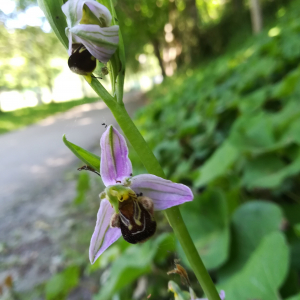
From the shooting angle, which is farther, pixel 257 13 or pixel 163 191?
pixel 257 13

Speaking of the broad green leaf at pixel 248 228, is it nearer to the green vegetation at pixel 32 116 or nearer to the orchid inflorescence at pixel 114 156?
the orchid inflorescence at pixel 114 156

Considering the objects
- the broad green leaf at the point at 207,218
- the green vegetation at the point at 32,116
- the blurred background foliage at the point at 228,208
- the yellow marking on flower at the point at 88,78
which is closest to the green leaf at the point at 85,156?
the yellow marking on flower at the point at 88,78

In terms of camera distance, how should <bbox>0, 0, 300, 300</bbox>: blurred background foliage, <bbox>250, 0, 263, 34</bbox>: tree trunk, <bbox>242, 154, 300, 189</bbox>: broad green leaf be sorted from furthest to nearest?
<bbox>250, 0, 263, 34</bbox>: tree trunk
<bbox>242, 154, 300, 189</bbox>: broad green leaf
<bbox>0, 0, 300, 300</bbox>: blurred background foliage

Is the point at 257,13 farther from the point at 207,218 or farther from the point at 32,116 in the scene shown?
the point at 32,116

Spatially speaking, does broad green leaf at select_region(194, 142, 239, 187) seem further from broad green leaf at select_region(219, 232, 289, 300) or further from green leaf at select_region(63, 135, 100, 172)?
green leaf at select_region(63, 135, 100, 172)

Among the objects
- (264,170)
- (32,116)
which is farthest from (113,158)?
(32,116)

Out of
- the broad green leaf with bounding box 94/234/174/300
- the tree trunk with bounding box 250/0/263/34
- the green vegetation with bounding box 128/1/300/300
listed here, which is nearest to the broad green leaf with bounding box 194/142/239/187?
the green vegetation with bounding box 128/1/300/300
